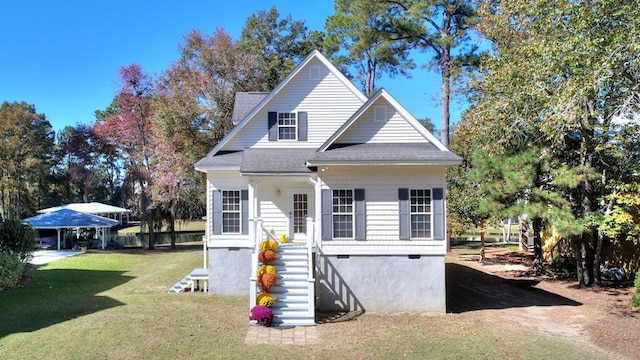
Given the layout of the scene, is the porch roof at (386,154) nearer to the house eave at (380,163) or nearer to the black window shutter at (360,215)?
the house eave at (380,163)

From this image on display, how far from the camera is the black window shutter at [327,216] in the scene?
1424 cm

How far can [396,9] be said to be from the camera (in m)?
31.5

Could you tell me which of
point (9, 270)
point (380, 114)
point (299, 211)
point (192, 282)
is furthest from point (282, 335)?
point (9, 270)

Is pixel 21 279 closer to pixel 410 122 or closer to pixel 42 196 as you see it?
pixel 410 122

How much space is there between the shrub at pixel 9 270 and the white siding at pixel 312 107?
387 inches

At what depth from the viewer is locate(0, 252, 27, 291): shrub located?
53.7ft

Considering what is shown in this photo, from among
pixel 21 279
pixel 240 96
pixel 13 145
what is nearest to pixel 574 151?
pixel 240 96

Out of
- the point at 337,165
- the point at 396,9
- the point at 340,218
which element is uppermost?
the point at 396,9

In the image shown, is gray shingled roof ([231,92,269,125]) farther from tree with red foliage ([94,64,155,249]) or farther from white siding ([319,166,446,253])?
tree with red foliage ([94,64,155,249])

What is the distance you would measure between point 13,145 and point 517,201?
4475 centimetres

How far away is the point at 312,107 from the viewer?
1719cm

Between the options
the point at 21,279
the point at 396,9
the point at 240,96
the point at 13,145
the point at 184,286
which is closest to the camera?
the point at 184,286

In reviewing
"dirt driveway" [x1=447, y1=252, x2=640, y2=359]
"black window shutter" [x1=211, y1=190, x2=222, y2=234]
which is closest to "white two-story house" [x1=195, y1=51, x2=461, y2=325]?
"black window shutter" [x1=211, y1=190, x2=222, y2=234]

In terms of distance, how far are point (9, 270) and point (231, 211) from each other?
30.4ft
